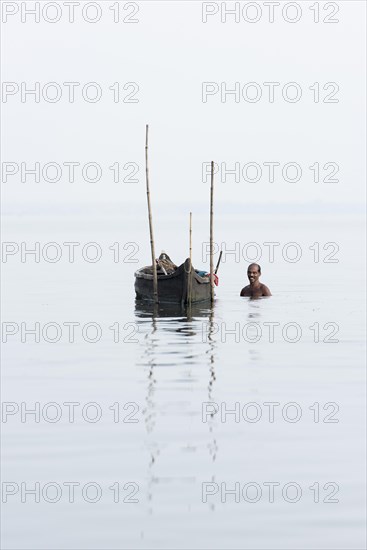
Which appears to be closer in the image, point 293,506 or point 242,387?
point 293,506

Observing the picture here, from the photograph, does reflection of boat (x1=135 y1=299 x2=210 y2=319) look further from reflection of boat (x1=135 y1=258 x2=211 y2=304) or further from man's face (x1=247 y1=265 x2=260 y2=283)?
man's face (x1=247 y1=265 x2=260 y2=283)

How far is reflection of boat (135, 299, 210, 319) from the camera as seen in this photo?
112 ft

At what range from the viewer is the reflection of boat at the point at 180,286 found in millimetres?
36531

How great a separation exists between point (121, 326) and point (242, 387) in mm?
11645

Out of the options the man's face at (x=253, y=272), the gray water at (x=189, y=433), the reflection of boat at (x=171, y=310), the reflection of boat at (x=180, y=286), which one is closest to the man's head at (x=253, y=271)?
the man's face at (x=253, y=272)

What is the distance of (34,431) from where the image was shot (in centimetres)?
1636

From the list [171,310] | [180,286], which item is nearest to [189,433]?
[171,310]

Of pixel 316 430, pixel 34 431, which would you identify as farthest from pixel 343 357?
pixel 34 431

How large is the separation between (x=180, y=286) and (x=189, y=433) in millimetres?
20989

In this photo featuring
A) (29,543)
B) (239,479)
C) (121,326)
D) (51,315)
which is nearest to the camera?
(29,543)

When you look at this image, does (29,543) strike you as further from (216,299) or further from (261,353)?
(216,299)

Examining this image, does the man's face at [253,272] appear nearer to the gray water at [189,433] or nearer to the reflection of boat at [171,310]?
the reflection of boat at [171,310]

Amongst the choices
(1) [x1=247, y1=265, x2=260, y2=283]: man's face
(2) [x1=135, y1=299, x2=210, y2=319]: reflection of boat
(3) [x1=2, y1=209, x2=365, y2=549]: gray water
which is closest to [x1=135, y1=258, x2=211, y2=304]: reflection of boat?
(2) [x1=135, y1=299, x2=210, y2=319]: reflection of boat

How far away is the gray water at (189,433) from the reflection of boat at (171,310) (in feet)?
0.93
